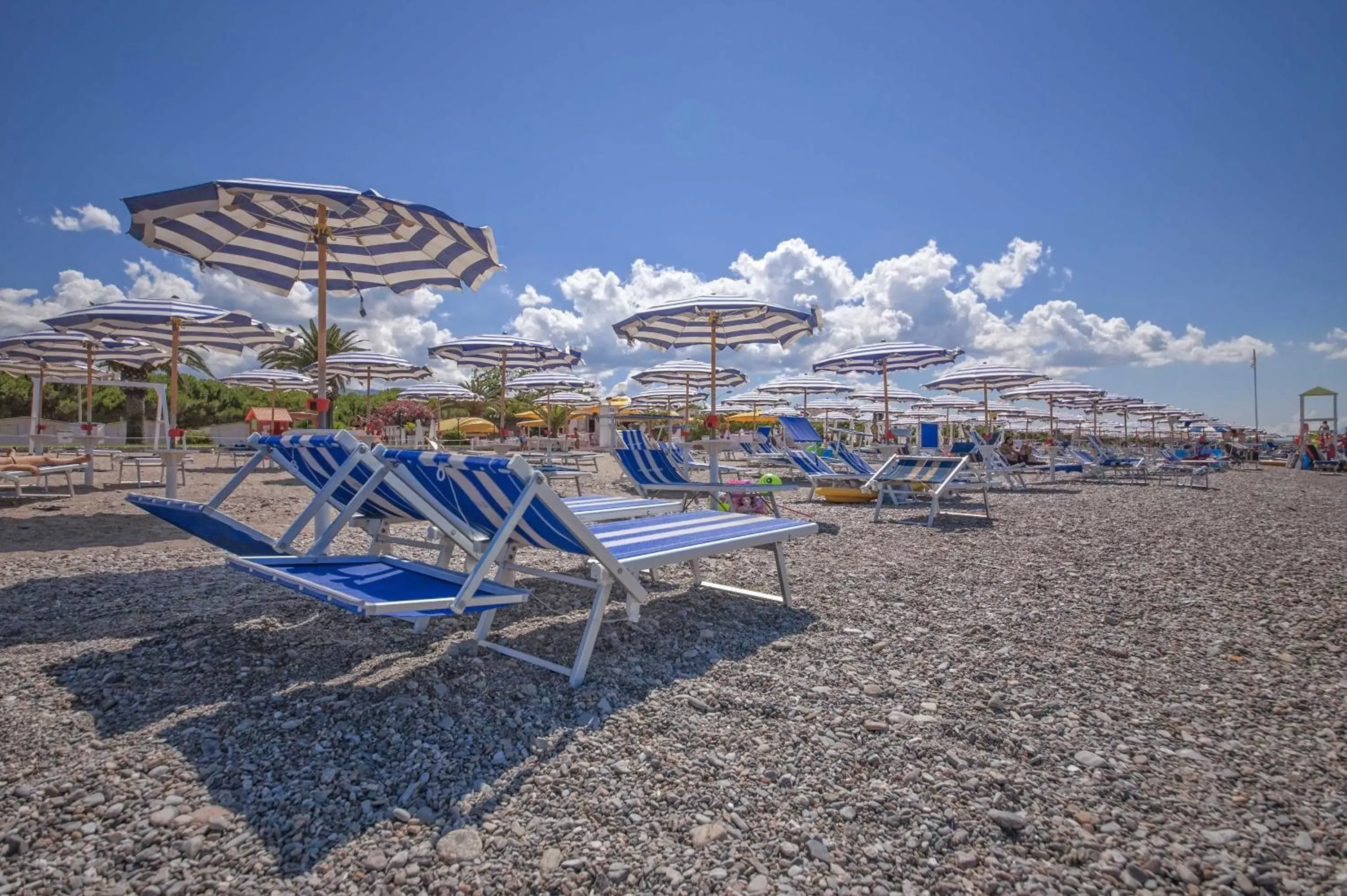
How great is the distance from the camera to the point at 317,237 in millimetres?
5398

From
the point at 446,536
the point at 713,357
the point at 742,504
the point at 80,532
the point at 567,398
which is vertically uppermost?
the point at 567,398

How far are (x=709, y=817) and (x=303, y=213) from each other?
557 centimetres

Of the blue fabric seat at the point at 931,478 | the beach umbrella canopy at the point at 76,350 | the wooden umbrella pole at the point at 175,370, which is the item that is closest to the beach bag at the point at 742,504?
the blue fabric seat at the point at 931,478

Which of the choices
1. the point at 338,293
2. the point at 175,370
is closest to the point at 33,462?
the point at 175,370

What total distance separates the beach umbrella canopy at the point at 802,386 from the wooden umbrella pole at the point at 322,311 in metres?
16.1

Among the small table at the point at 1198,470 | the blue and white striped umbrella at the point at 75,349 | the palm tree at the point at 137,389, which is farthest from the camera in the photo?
the palm tree at the point at 137,389

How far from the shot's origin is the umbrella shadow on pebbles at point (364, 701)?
1.81 meters

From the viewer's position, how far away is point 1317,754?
2.10 meters

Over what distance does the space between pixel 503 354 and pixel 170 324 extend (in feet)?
18.8

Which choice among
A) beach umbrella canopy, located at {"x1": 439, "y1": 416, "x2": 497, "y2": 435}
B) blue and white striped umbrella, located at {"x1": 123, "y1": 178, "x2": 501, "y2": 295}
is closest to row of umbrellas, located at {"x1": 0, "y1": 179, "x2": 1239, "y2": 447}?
blue and white striped umbrella, located at {"x1": 123, "y1": 178, "x2": 501, "y2": 295}

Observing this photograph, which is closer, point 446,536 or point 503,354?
→ point 446,536

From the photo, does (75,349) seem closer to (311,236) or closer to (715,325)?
(311,236)

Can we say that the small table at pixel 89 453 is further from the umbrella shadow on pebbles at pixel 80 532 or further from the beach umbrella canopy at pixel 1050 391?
the beach umbrella canopy at pixel 1050 391

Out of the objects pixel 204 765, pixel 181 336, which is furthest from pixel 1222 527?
pixel 181 336
